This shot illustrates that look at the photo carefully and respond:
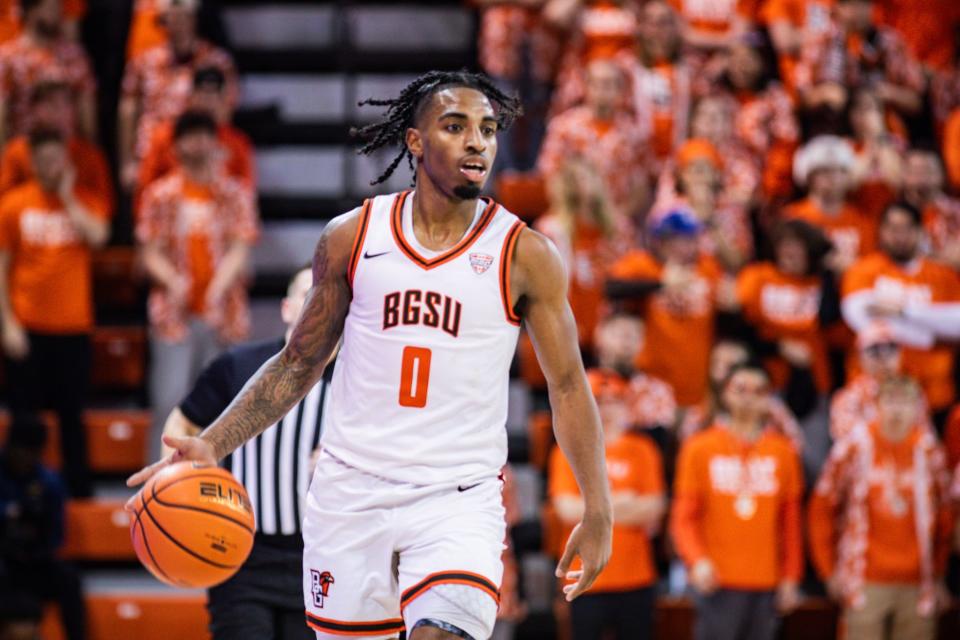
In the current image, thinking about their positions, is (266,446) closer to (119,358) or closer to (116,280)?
(119,358)

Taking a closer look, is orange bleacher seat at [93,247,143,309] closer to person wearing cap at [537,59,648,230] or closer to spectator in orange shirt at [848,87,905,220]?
person wearing cap at [537,59,648,230]

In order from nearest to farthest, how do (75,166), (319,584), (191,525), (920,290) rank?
1. (191,525)
2. (319,584)
3. (920,290)
4. (75,166)

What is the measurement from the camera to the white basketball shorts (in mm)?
3691

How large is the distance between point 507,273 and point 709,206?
4642mm

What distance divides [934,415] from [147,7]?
5.47 meters

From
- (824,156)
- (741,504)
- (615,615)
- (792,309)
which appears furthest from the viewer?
(824,156)

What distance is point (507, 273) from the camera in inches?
151

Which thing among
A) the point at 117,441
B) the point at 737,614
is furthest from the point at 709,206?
the point at 117,441

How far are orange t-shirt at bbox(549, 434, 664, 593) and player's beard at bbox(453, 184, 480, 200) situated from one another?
3.58m

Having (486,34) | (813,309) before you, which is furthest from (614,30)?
(813,309)

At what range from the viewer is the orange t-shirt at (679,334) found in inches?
314

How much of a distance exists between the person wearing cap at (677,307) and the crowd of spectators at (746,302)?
0.01m

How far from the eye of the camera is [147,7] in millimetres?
9250

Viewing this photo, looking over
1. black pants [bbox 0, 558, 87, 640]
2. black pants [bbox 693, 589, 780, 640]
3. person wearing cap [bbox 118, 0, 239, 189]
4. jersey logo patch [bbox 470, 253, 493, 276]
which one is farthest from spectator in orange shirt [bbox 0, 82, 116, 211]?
jersey logo patch [bbox 470, 253, 493, 276]
